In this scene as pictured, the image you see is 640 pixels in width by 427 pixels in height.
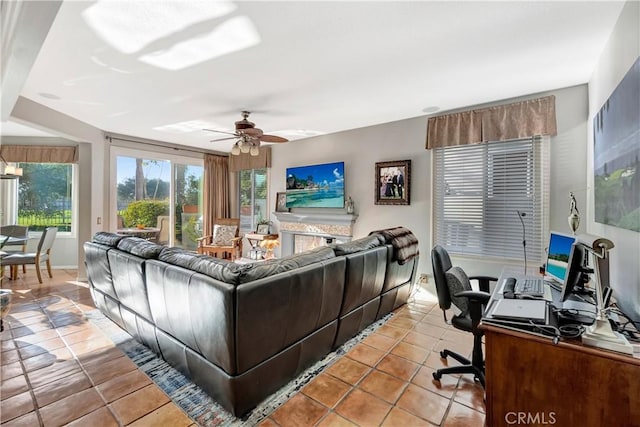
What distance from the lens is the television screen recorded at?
4840 millimetres

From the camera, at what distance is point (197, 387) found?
1.91 m

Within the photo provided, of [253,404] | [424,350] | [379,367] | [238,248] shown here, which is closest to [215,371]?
[253,404]

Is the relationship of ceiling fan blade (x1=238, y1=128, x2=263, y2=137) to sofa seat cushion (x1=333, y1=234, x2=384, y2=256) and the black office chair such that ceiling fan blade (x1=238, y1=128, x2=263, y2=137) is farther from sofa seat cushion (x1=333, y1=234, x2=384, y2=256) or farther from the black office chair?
the black office chair

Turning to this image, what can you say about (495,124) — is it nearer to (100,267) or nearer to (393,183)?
(393,183)

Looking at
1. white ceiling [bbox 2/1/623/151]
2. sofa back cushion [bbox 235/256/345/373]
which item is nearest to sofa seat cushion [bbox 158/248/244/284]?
sofa back cushion [bbox 235/256/345/373]

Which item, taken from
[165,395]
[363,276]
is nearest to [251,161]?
[363,276]

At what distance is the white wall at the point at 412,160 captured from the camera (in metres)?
2.96

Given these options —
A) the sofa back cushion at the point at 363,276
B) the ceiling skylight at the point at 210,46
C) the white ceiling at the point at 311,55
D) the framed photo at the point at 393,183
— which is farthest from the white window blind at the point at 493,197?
the ceiling skylight at the point at 210,46

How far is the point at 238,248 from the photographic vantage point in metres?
5.96

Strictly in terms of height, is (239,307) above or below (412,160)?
below

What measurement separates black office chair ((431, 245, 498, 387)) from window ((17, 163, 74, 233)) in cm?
673

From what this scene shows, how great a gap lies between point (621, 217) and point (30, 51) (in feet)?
13.3

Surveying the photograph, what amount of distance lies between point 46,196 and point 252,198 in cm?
387

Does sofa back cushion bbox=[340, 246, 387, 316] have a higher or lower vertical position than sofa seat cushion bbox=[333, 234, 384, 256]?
lower
